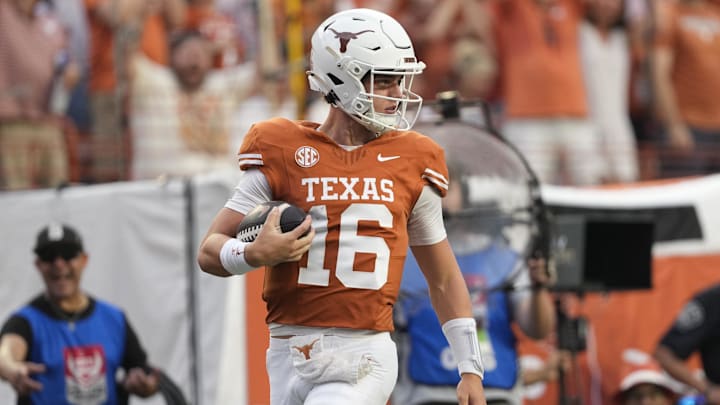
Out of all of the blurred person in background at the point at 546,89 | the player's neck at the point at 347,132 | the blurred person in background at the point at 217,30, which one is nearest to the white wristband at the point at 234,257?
the player's neck at the point at 347,132

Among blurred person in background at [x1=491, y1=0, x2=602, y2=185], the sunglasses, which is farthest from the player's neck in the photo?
blurred person in background at [x1=491, y1=0, x2=602, y2=185]

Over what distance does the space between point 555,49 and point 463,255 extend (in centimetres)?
447

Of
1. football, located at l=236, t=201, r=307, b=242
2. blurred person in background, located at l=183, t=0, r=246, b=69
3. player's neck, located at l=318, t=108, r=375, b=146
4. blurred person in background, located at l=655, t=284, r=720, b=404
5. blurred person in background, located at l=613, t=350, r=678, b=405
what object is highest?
blurred person in background, located at l=183, t=0, r=246, b=69

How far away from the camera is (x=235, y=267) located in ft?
15.7

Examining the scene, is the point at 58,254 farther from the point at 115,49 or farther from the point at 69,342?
the point at 115,49

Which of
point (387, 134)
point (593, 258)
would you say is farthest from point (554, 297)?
point (387, 134)

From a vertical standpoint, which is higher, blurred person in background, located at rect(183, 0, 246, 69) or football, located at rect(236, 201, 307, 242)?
blurred person in background, located at rect(183, 0, 246, 69)

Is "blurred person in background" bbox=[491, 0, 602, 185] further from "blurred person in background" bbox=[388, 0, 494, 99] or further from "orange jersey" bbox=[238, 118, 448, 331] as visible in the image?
"orange jersey" bbox=[238, 118, 448, 331]

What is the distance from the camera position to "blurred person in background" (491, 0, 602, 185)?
36.1 ft

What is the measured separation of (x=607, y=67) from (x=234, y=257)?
7553 mm

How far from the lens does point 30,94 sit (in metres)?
9.76

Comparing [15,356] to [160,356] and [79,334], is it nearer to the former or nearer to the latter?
[79,334]

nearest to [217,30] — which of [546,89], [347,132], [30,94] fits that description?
[30,94]

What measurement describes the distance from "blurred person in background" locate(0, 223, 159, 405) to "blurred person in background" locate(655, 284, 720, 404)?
10.2ft
